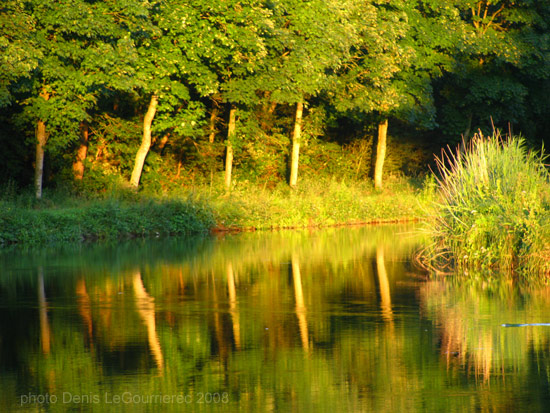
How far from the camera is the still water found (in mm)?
8594

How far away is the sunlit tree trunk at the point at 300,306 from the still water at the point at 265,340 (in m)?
0.03

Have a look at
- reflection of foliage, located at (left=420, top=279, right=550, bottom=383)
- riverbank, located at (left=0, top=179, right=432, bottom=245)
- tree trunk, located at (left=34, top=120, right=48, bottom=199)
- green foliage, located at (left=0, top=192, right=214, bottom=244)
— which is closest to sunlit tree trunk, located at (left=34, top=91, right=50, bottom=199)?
tree trunk, located at (left=34, top=120, right=48, bottom=199)

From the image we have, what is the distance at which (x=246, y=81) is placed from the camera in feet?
117

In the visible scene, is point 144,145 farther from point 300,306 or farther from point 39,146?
point 300,306

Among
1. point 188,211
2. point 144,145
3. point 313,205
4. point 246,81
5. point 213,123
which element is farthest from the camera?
point 213,123

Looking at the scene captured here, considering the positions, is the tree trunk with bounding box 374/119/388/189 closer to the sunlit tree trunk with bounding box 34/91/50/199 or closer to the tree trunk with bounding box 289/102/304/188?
the tree trunk with bounding box 289/102/304/188

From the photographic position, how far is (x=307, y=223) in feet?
120

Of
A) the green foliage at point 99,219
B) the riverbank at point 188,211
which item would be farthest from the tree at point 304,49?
the green foliage at point 99,219

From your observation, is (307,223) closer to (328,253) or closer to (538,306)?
(328,253)

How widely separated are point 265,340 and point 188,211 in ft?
68.3

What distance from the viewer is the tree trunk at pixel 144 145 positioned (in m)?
34.2

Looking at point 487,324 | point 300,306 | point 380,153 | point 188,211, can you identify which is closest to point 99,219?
point 188,211

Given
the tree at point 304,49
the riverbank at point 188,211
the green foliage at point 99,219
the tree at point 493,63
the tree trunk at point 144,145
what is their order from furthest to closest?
the tree at point 493,63, the tree at point 304,49, the tree trunk at point 144,145, the riverbank at point 188,211, the green foliage at point 99,219

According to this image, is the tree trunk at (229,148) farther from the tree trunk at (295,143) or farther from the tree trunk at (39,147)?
the tree trunk at (39,147)
